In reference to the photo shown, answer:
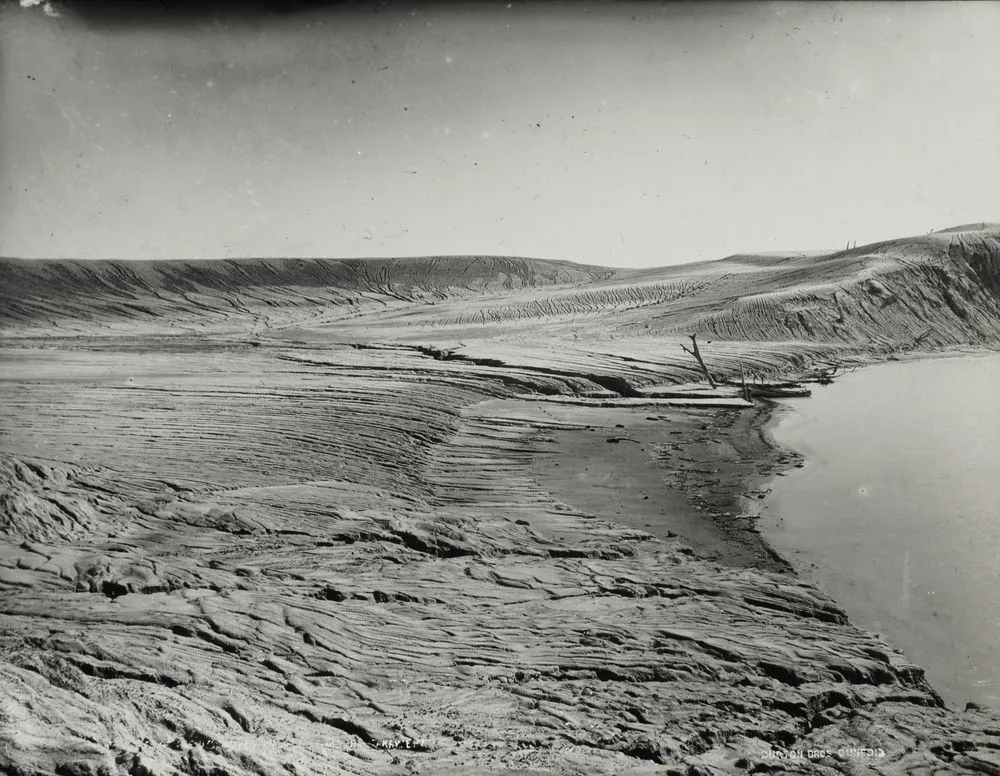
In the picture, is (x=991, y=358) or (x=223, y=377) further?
(x=991, y=358)

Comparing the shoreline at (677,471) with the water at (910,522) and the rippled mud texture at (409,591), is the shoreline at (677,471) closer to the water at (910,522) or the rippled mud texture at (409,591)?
the rippled mud texture at (409,591)

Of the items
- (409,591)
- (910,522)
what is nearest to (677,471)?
(910,522)

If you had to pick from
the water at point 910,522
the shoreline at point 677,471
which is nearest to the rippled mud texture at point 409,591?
the shoreline at point 677,471

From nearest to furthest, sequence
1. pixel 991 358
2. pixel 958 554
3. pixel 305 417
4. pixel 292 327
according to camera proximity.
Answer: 1. pixel 958 554
2. pixel 305 417
3. pixel 991 358
4. pixel 292 327

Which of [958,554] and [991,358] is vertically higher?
[991,358]

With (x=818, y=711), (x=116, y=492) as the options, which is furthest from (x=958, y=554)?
(x=116, y=492)

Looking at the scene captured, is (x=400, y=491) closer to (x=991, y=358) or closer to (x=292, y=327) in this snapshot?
(x=991, y=358)

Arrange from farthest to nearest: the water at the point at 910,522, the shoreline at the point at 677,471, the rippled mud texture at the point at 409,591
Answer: the shoreline at the point at 677,471 < the water at the point at 910,522 < the rippled mud texture at the point at 409,591
